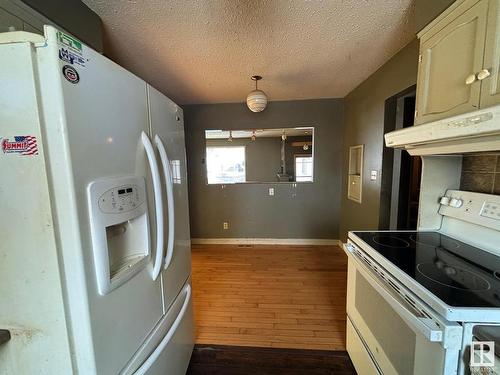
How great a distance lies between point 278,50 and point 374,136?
148 centimetres

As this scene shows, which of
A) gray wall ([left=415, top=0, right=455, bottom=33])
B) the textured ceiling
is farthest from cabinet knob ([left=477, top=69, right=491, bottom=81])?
the textured ceiling

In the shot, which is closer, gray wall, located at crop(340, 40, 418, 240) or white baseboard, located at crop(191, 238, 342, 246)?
gray wall, located at crop(340, 40, 418, 240)

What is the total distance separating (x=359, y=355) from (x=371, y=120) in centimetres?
237

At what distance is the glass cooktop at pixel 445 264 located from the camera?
768 mm

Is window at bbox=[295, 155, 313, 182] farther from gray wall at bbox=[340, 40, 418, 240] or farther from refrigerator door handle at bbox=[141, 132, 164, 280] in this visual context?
refrigerator door handle at bbox=[141, 132, 164, 280]

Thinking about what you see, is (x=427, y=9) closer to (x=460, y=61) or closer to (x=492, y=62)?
(x=460, y=61)

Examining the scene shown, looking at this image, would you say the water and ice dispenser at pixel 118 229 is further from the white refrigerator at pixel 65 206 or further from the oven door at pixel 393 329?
the oven door at pixel 393 329

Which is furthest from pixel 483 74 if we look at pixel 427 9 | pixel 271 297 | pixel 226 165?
pixel 226 165

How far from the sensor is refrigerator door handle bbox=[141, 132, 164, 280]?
918mm

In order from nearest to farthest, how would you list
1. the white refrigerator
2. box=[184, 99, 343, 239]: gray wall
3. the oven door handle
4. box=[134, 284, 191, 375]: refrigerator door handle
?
the white refrigerator < the oven door handle < box=[134, 284, 191, 375]: refrigerator door handle < box=[184, 99, 343, 239]: gray wall

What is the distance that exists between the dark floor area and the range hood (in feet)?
5.11

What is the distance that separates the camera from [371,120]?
2578 mm

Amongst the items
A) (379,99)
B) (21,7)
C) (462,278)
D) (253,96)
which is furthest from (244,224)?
(21,7)

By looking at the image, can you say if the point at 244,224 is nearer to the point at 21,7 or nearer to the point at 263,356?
the point at 263,356
